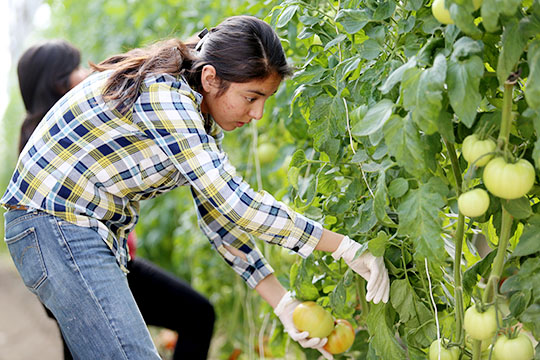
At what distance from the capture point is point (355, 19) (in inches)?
45.7

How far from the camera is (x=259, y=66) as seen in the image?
137 cm

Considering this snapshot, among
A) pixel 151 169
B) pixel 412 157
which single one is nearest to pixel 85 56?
pixel 151 169

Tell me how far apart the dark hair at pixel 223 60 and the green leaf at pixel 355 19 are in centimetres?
25

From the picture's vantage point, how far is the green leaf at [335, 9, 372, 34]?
1.15m

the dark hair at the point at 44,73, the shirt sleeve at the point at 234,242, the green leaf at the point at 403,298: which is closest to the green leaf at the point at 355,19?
the green leaf at the point at 403,298

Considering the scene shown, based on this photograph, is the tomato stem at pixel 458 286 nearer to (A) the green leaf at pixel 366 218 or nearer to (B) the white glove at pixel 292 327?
(A) the green leaf at pixel 366 218

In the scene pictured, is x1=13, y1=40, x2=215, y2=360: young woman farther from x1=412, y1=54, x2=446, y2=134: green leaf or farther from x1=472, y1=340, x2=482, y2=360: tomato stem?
x1=412, y1=54, x2=446, y2=134: green leaf

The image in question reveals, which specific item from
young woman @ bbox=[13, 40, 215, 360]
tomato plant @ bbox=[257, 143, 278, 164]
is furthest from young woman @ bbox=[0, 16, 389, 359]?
tomato plant @ bbox=[257, 143, 278, 164]

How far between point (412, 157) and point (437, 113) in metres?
0.09

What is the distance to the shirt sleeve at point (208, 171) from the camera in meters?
1.26

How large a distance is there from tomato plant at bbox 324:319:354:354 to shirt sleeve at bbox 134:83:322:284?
288 millimetres

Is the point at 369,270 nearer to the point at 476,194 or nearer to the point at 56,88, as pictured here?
the point at 476,194

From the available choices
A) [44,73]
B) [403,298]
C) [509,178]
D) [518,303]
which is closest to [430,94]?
[509,178]

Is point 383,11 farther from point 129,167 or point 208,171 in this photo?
point 129,167
